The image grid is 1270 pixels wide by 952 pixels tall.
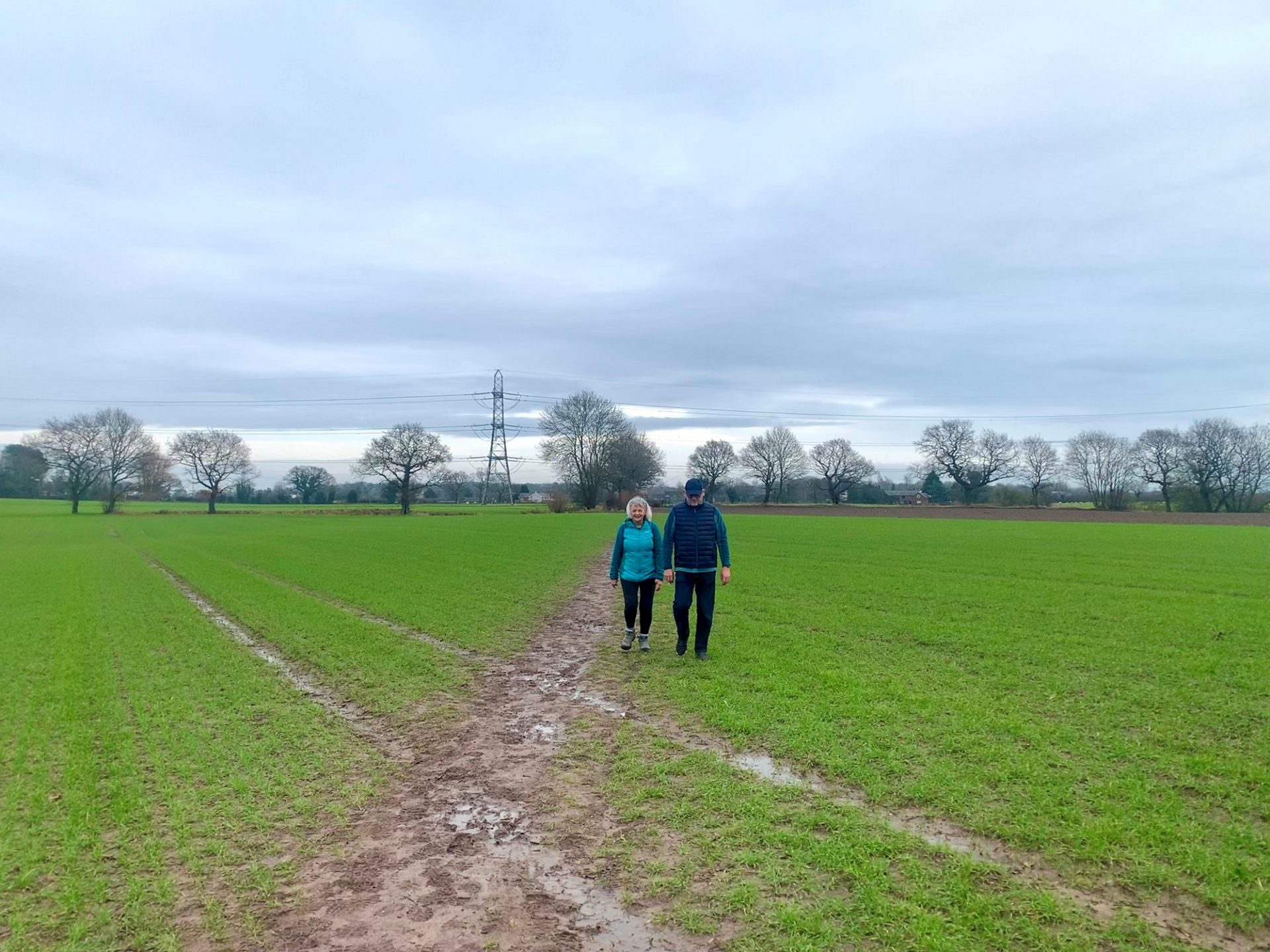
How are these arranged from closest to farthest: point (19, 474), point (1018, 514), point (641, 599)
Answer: point (641, 599) → point (1018, 514) → point (19, 474)

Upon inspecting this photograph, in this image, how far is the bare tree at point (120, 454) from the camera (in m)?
83.9

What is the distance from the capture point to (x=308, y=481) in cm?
11781

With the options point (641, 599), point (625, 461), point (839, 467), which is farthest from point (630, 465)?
point (641, 599)

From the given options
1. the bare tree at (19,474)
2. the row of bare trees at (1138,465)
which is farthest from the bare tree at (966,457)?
the bare tree at (19,474)

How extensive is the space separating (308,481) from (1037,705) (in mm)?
124010

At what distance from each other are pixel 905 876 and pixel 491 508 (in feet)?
281

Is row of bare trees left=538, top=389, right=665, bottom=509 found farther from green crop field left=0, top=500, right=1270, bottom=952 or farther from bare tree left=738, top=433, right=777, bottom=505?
green crop field left=0, top=500, right=1270, bottom=952

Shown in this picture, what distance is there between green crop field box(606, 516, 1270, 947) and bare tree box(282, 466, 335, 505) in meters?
115

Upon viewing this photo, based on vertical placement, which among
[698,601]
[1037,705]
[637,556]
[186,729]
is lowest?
[186,729]

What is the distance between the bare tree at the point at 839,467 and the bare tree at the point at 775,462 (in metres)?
2.56

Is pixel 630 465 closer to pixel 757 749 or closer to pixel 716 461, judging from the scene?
pixel 716 461

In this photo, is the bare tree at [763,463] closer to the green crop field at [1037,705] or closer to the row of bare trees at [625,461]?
the row of bare trees at [625,461]

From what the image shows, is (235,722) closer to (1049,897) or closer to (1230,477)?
(1049,897)

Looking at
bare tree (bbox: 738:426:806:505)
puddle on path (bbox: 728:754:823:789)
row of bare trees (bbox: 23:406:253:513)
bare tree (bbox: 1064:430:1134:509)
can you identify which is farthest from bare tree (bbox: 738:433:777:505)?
puddle on path (bbox: 728:754:823:789)
